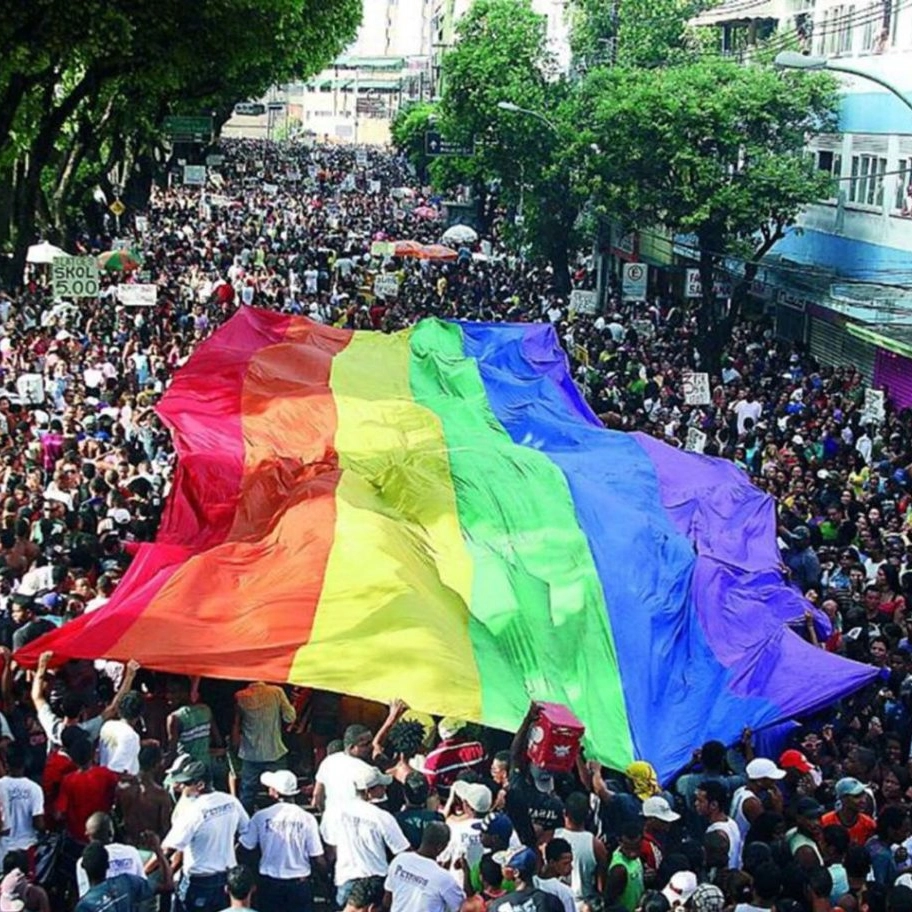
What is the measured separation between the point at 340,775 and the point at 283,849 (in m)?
0.54

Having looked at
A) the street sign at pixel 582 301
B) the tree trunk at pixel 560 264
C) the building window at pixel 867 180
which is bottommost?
the tree trunk at pixel 560 264

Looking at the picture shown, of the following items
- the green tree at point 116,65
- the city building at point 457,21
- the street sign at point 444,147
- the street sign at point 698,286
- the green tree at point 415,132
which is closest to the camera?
the green tree at point 116,65

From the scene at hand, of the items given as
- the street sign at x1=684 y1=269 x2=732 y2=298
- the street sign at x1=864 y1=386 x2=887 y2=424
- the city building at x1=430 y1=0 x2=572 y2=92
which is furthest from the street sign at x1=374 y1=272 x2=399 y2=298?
the street sign at x1=864 y1=386 x2=887 y2=424

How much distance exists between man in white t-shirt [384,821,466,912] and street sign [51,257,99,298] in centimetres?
1836

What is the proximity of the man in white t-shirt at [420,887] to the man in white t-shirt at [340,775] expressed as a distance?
904mm

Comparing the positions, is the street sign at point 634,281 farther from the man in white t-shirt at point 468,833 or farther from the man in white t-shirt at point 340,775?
the man in white t-shirt at point 468,833

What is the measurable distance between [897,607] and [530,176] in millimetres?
25174

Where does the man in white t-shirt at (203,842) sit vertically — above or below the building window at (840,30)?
below

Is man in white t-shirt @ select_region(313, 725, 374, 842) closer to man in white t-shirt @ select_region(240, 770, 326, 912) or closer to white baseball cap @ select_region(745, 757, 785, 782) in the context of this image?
man in white t-shirt @ select_region(240, 770, 326, 912)

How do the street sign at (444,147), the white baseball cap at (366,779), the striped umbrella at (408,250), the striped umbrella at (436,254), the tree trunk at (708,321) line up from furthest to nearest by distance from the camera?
the street sign at (444,147) < the striped umbrella at (408,250) < the striped umbrella at (436,254) < the tree trunk at (708,321) < the white baseball cap at (366,779)

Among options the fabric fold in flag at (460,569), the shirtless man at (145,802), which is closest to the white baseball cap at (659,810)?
the fabric fold in flag at (460,569)

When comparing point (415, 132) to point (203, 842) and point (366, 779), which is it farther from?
point (203, 842)

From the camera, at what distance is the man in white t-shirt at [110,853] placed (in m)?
8.69

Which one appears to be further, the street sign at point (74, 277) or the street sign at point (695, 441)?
the street sign at point (74, 277)
